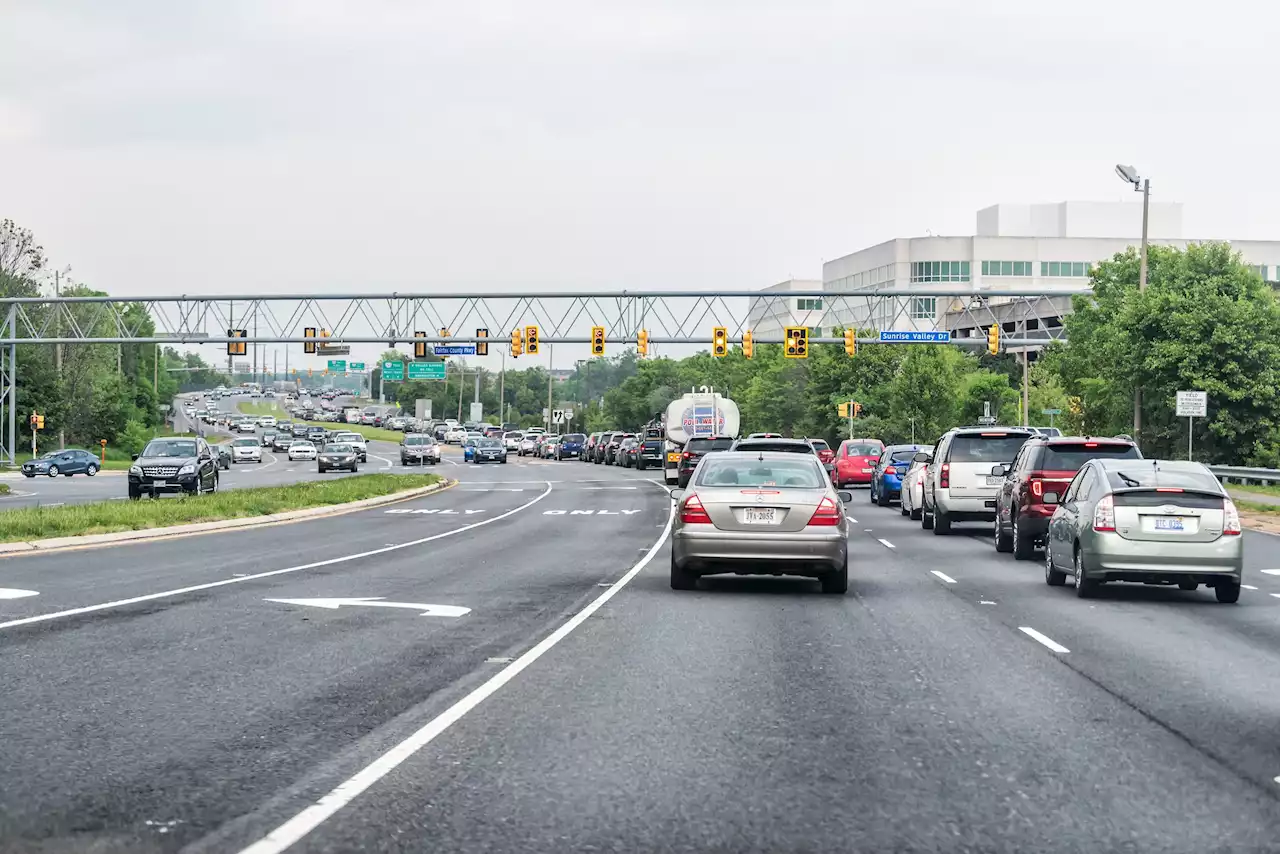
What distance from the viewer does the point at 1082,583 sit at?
58.3ft

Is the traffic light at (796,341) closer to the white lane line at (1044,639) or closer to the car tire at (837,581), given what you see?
the car tire at (837,581)

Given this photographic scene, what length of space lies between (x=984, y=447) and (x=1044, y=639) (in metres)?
15.8

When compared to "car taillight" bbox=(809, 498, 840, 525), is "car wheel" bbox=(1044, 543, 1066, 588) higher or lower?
lower

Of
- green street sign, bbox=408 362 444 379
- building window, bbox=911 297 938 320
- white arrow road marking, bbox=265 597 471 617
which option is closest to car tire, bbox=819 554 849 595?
white arrow road marking, bbox=265 597 471 617

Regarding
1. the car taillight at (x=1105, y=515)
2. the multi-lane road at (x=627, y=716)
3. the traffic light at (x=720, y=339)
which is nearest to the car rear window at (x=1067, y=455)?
the multi-lane road at (x=627, y=716)

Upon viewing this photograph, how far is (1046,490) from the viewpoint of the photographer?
23.0 m

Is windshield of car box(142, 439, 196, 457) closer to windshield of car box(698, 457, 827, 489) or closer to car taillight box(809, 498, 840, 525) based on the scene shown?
windshield of car box(698, 457, 827, 489)

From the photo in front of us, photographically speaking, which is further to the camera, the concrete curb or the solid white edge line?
the concrete curb

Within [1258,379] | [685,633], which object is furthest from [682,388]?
[685,633]

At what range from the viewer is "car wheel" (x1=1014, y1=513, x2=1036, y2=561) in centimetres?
2352

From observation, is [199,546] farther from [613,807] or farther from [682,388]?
[682,388]

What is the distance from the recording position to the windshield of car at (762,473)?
17.9 m

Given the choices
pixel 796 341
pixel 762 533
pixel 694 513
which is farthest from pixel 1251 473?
pixel 694 513

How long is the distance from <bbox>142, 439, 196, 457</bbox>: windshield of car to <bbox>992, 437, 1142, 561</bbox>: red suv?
1018 inches
